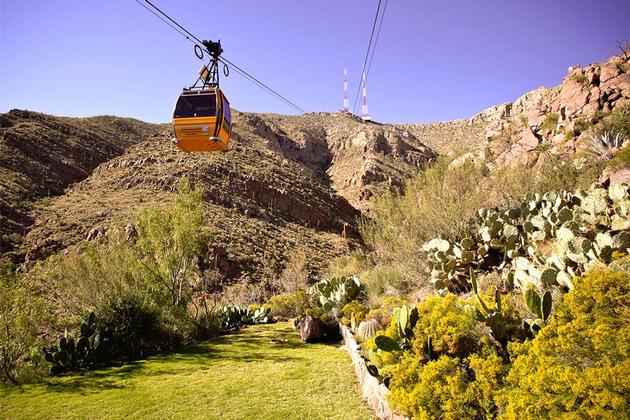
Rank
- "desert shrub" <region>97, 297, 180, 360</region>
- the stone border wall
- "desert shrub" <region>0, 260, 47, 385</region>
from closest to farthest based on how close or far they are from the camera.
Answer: the stone border wall
"desert shrub" <region>0, 260, 47, 385</region>
"desert shrub" <region>97, 297, 180, 360</region>

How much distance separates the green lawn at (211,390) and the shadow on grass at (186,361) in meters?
0.02

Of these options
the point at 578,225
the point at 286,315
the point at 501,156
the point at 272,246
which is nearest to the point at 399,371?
the point at 578,225

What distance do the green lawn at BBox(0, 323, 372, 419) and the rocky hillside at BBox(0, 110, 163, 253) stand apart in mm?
27241

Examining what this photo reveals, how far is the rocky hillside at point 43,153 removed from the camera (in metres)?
31.2

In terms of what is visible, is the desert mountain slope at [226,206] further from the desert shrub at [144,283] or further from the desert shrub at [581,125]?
the desert shrub at [581,125]

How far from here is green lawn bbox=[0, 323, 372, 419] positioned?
5602 mm

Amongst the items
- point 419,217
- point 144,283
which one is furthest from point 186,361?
point 419,217

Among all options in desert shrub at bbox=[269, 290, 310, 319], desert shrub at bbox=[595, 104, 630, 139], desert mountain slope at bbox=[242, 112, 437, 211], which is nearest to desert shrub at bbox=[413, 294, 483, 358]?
desert shrub at bbox=[269, 290, 310, 319]

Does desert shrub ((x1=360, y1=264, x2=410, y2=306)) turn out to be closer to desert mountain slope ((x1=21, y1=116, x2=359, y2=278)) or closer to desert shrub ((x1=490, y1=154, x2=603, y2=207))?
desert shrub ((x1=490, y1=154, x2=603, y2=207))

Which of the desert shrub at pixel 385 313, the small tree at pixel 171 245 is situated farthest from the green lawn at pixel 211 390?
the small tree at pixel 171 245

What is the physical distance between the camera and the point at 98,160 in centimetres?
4506

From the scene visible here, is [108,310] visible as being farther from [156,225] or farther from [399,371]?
[399,371]

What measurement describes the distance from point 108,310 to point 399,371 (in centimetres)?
943

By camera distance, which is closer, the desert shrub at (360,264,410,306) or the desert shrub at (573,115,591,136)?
the desert shrub at (360,264,410,306)
